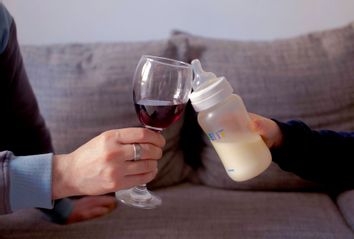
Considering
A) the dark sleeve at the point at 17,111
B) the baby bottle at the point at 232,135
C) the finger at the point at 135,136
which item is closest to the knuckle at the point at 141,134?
the finger at the point at 135,136

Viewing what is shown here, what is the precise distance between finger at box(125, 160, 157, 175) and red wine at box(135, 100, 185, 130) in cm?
7

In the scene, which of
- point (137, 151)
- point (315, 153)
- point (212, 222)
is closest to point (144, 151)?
point (137, 151)

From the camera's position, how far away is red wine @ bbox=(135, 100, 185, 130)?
0.73m

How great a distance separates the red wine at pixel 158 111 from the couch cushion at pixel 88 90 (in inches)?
17.4

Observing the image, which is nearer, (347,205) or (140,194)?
(140,194)

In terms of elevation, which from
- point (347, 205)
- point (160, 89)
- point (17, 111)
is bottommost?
point (347, 205)

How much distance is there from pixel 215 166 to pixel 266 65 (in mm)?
306

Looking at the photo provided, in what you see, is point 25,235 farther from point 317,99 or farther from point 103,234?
point 317,99

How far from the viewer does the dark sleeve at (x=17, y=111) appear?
918 mm

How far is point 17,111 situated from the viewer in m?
0.97

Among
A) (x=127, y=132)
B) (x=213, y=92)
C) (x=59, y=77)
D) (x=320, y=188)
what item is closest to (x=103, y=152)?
(x=127, y=132)

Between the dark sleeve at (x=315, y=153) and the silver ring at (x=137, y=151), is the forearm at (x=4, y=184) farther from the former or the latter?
the dark sleeve at (x=315, y=153)

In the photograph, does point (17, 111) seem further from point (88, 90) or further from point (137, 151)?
point (137, 151)

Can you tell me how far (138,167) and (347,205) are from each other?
59 cm
